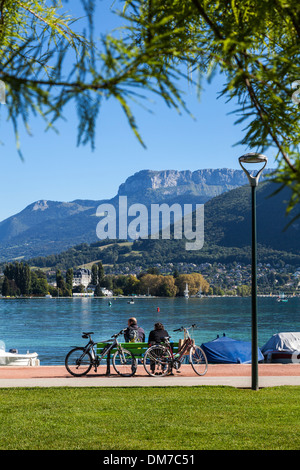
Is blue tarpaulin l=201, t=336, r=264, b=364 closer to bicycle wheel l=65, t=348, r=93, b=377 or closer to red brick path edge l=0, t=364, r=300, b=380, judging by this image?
red brick path edge l=0, t=364, r=300, b=380

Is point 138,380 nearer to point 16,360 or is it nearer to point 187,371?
point 187,371

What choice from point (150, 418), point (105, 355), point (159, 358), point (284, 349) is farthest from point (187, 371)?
point (284, 349)

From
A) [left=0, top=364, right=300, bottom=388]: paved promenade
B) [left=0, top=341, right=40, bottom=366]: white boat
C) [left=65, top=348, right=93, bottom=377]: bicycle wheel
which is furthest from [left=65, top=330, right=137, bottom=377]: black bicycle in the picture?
[left=0, top=341, right=40, bottom=366]: white boat

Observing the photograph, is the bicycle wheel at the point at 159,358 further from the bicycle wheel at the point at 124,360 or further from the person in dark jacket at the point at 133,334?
the person in dark jacket at the point at 133,334

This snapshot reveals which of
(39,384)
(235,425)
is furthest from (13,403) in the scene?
(235,425)

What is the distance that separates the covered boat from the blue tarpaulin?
7.44 ft

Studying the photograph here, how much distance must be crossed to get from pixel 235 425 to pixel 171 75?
6955 mm

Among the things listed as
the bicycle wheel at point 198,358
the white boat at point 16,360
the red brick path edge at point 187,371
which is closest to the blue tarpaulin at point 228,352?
the red brick path edge at point 187,371

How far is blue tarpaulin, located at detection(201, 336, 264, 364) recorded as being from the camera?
77.5ft

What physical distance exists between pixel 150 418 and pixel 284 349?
18891 millimetres

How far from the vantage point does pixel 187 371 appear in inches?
634

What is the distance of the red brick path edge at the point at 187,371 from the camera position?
15.5 meters

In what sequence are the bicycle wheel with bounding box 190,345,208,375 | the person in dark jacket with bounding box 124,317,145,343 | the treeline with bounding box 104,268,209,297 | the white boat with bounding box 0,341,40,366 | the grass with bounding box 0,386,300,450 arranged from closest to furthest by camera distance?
the grass with bounding box 0,386,300,450
the bicycle wheel with bounding box 190,345,208,375
the person in dark jacket with bounding box 124,317,145,343
the white boat with bounding box 0,341,40,366
the treeline with bounding box 104,268,209,297
